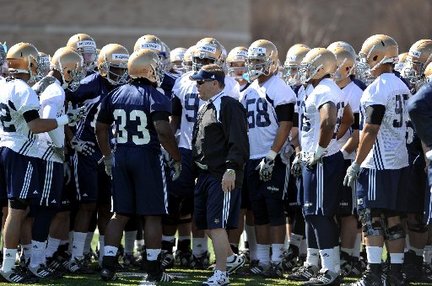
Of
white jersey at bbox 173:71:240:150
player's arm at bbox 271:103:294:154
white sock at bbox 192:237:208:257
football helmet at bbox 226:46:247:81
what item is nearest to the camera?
player's arm at bbox 271:103:294:154

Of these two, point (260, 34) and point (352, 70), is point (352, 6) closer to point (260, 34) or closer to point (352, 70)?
point (260, 34)

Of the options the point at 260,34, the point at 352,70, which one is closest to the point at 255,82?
the point at 352,70

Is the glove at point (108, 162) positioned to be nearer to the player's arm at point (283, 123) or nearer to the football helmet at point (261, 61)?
the player's arm at point (283, 123)

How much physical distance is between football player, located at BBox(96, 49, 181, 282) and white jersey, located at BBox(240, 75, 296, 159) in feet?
3.22

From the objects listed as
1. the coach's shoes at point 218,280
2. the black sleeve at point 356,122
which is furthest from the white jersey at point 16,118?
the black sleeve at point 356,122

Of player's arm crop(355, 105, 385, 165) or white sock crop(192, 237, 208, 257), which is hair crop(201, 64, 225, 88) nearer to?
player's arm crop(355, 105, 385, 165)

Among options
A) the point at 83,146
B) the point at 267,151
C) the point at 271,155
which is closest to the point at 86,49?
the point at 83,146

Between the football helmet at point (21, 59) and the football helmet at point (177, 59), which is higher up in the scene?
the football helmet at point (177, 59)

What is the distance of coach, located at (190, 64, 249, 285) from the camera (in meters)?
9.81

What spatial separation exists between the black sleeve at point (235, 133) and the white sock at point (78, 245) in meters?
1.93

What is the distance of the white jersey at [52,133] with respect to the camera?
10.3 meters

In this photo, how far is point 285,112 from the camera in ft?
35.3

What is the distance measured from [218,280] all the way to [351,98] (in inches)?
87.5

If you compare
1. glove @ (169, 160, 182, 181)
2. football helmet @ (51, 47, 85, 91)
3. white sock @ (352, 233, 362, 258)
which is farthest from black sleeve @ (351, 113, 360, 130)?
football helmet @ (51, 47, 85, 91)
